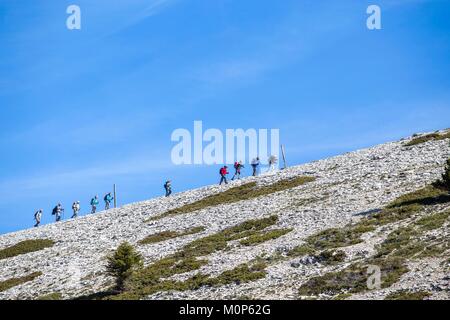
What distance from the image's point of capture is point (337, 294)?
92.4ft

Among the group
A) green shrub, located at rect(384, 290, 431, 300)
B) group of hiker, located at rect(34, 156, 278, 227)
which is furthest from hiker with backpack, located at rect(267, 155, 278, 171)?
green shrub, located at rect(384, 290, 431, 300)

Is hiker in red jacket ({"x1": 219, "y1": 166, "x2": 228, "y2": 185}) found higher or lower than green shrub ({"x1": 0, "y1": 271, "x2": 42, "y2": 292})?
higher

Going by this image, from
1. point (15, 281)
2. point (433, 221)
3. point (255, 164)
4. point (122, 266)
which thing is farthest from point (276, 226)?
point (255, 164)

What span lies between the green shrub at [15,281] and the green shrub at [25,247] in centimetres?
1014

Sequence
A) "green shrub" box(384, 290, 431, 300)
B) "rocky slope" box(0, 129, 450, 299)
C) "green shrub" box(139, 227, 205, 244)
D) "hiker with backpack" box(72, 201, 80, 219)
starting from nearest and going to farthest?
"green shrub" box(384, 290, 431, 300) < "rocky slope" box(0, 129, 450, 299) < "green shrub" box(139, 227, 205, 244) < "hiker with backpack" box(72, 201, 80, 219)

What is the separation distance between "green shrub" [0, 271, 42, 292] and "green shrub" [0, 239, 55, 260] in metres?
10.1

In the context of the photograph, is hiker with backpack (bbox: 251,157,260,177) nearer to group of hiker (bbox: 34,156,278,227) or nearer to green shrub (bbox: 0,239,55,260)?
group of hiker (bbox: 34,156,278,227)

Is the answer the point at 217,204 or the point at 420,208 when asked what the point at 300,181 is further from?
the point at 420,208

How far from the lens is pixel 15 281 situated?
44844 millimetres

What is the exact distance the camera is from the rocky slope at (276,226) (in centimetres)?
3181

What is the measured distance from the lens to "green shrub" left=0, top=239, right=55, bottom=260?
55906mm

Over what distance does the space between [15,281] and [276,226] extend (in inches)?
752

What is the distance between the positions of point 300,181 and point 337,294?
1231 inches
